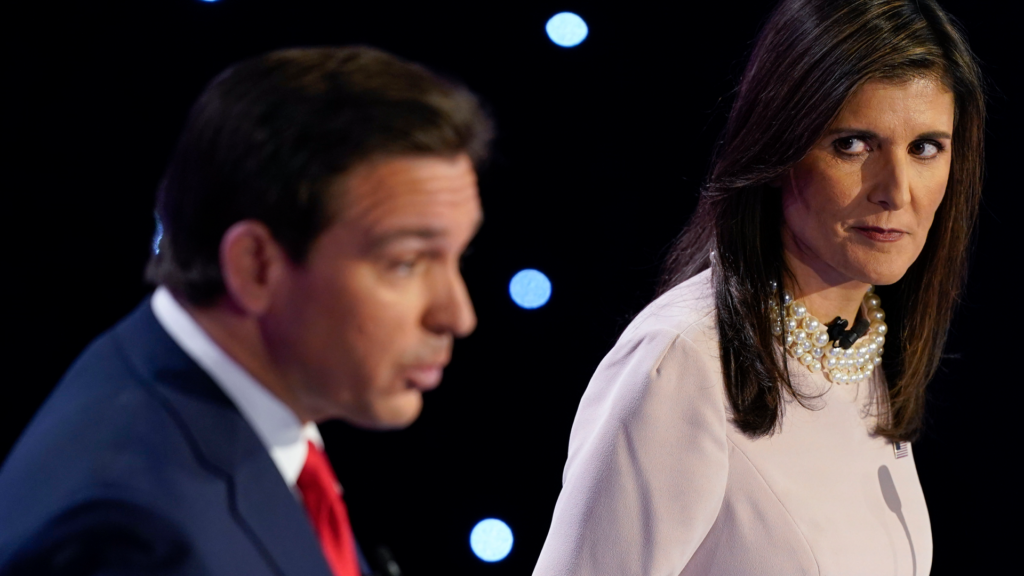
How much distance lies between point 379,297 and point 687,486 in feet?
2.30

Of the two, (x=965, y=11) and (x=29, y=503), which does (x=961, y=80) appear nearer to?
(x=965, y=11)

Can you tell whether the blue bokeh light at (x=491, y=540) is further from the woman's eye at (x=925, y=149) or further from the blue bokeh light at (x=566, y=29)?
the woman's eye at (x=925, y=149)

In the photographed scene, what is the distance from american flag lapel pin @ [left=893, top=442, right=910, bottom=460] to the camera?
65.7 inches

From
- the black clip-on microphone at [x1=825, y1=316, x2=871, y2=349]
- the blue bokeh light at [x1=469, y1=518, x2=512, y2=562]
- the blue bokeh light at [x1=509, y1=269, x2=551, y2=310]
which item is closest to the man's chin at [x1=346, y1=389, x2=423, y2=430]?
the black clip-on microphone at [x1=825, y1=316, x2=871, y2=349]

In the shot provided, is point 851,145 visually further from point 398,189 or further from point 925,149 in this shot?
point 398,189

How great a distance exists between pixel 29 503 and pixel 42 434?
2.6 inches

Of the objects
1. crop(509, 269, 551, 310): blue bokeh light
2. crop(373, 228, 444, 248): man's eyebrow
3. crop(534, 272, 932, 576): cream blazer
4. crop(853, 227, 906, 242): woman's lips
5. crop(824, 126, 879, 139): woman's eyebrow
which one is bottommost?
crop(534, 272, 932, 576): cream blazer

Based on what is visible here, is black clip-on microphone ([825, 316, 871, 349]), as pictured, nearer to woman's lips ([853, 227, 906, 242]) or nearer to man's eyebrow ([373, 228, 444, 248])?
woman's lips ([853, 227, 906, 242])

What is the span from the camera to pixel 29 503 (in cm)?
74

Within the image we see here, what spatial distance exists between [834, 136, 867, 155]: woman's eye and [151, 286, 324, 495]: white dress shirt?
928 mm

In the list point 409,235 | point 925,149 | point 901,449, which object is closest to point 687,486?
point 901,449

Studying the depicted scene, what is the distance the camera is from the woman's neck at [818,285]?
5.17 ft

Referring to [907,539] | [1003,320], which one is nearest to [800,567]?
[907,539]

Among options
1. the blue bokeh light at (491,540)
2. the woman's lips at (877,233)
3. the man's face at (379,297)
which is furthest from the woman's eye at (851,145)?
the blue bokeh light at (491,540)
